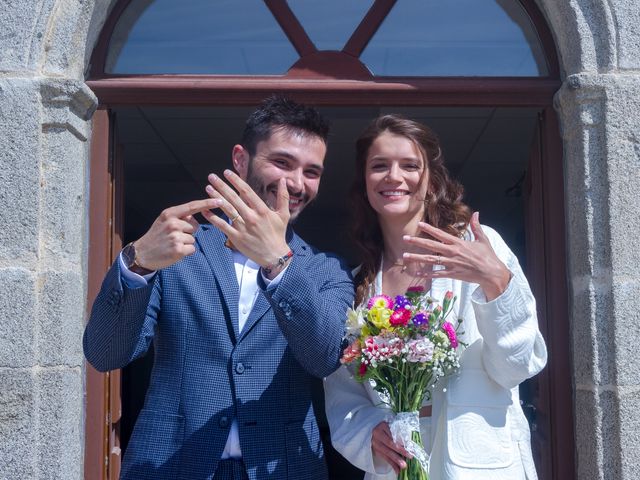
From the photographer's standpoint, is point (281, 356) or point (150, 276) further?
point (281, 356)

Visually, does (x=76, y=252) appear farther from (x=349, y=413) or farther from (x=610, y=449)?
(x=610, y=449)

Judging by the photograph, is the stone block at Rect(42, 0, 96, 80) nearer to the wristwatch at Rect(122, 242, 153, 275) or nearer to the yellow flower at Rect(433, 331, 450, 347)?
the wristwatch at Rect(122, 242, 153, 275)

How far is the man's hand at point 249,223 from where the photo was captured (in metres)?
2.27

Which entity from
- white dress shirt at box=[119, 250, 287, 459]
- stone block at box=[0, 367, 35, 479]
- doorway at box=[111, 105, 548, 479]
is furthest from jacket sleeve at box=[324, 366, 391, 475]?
doorway at box=[111, 105, 548, 479]

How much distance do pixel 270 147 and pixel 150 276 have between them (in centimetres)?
68

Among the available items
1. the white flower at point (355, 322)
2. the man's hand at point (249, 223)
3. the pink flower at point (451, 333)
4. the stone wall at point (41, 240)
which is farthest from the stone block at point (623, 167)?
the stone wall at point (41, 240)

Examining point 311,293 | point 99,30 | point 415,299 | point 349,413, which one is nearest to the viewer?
point 311,293

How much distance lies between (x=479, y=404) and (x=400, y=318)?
43 centimetres

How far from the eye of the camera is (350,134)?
753 centimetres

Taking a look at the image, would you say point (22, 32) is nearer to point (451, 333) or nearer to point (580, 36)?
point (451, 333)

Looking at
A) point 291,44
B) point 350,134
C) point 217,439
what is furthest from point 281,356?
point 350,134

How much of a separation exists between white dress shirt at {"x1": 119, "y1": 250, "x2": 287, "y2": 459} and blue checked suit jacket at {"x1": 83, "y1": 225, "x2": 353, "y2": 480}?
0.08 ft

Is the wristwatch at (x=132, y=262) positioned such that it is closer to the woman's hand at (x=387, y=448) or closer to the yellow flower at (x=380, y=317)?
the yellow flower at (x=380, y=317)

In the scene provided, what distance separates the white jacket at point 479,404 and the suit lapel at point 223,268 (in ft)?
1.74
